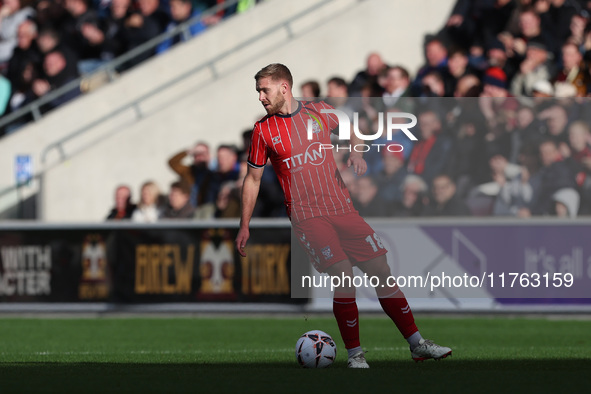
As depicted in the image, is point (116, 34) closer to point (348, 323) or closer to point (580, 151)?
point (580, 151)

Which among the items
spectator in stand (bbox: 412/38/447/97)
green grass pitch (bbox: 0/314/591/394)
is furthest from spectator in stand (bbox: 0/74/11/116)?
spectator in stand (bbox: 412/38/447/97)

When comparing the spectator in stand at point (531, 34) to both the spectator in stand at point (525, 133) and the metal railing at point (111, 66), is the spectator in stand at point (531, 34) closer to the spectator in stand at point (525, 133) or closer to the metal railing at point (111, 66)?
the spectator in stand at point (525, 133)

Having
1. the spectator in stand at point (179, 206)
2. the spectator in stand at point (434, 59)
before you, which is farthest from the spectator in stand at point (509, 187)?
the spectator in stand at point (179, 206)

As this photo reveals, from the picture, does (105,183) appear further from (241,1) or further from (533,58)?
(533,58)

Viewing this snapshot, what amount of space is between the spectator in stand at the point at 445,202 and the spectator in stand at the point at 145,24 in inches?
300

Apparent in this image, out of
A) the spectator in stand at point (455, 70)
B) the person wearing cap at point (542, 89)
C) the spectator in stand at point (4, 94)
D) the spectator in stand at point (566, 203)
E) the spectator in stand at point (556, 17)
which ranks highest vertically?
the spectator in stand at point (556, 17)

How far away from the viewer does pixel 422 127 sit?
13375mm

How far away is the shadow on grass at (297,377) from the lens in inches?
292

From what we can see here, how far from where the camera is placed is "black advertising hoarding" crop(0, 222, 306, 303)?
15016 mm

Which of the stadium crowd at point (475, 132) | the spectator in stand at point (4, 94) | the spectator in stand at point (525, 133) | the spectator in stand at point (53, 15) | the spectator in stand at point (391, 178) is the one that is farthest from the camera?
the spectator in stand at point (53, 15)

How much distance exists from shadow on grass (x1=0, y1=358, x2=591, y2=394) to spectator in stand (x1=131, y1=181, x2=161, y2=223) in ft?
24.0

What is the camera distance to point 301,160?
355 inches

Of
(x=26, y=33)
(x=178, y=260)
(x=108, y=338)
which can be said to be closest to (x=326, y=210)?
(x=108, y=338)

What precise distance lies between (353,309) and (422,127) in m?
4.74
